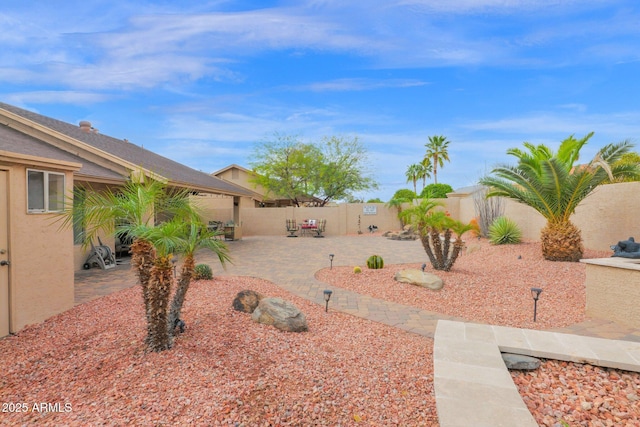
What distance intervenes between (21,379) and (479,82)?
13.0 metres

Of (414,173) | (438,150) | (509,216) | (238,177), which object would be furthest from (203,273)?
(414,173)

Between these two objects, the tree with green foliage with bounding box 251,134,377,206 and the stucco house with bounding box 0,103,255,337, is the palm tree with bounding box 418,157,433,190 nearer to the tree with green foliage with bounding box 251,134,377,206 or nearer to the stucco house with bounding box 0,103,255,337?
the tree with green foliage with bounding box 251,134,377,206

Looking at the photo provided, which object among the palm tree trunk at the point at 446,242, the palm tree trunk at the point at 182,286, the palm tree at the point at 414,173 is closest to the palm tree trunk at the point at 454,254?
the palm tree trunk at the point at 446,242

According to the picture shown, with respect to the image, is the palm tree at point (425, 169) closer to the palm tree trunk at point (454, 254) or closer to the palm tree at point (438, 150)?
the palm tree at point (438, 150)

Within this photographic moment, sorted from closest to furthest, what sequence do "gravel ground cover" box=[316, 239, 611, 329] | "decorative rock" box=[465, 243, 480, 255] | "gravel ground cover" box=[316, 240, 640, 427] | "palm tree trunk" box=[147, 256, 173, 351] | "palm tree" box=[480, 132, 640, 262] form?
"gravel ground cover" box=[316, 240, 640, 427] < "palm tree trunk" box=[147, 256, 173, 351] < "gravel ground cover" box=[316, 239, 611, 329] < "palm tree" box=[480, 132, 640, 262] < "decorative rock" box=[465, 243, 480, 255]

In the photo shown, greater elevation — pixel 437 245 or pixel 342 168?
pixel 342 168

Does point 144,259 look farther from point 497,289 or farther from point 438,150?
point 438,150

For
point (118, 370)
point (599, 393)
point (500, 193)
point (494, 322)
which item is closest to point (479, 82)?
point (500, 193)

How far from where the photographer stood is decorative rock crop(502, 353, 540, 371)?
3115mm

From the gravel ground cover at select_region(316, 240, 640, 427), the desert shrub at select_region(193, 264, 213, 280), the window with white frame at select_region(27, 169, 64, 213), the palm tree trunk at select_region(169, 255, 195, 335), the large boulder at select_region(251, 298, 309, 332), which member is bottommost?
the gravel ground cover at select_region(316, 240, 640, 427)

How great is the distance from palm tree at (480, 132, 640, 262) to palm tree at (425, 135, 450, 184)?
93.9 ft

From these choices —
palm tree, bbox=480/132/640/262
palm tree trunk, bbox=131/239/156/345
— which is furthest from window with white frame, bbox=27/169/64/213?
palm tree, bbox=480/132/640/262

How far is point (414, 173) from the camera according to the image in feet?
141

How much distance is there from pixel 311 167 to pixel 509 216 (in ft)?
43.2
